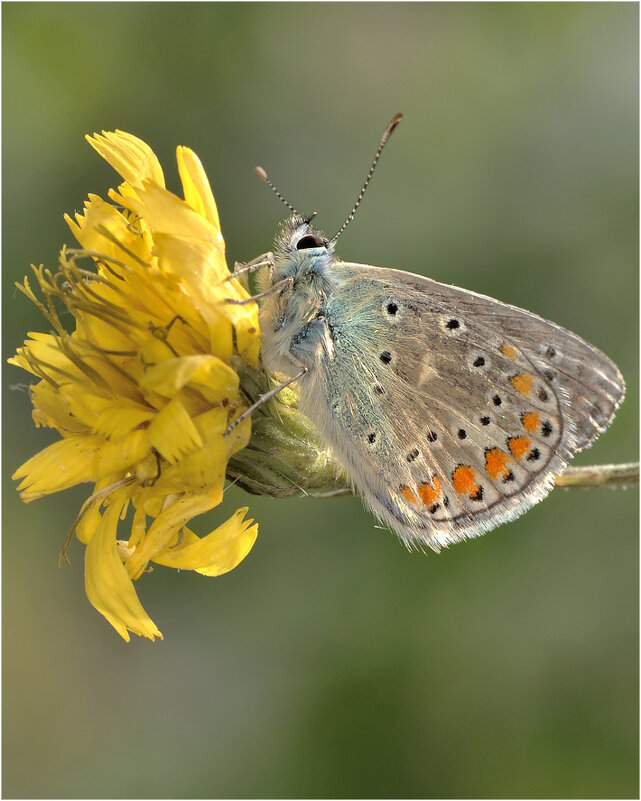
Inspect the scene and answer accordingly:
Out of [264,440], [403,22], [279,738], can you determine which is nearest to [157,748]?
[279,738]

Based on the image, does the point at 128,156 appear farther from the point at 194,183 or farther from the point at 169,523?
the point at 169,523

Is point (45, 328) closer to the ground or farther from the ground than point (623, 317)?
farther from the ground

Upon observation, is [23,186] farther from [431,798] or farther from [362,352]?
[431,798]

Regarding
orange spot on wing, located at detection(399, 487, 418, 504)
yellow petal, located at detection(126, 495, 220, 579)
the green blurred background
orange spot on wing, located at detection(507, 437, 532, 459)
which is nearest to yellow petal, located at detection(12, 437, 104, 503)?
yellow petal, located at detection(126, 495, 220, 579)

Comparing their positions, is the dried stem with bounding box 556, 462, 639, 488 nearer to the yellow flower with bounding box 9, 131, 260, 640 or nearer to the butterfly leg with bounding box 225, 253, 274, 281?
the yellow flower with bounding box 9, 131, 260, 640

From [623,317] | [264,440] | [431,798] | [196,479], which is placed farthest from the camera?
[623,317]
